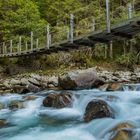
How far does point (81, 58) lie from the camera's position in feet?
75.2

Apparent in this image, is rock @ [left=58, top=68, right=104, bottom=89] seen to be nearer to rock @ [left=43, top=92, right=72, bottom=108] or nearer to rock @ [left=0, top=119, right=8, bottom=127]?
rock @ [left=43, top=92, right=72, bottom=108]

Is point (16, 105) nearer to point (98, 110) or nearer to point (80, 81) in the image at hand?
point (98, 110)

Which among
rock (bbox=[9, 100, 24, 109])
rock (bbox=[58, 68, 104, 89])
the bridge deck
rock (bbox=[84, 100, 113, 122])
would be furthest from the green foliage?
rock (bbox=[84, 100, 113, 122])

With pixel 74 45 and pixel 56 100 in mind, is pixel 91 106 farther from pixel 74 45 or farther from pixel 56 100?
pixel 74 45

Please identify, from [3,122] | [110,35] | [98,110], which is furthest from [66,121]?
[110,35]

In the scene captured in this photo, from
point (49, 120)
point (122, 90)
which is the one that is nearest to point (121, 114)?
point (49, 120)

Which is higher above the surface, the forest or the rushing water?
the forest

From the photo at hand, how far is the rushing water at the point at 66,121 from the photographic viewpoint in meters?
6.63

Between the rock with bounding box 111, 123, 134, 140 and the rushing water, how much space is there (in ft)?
0.37

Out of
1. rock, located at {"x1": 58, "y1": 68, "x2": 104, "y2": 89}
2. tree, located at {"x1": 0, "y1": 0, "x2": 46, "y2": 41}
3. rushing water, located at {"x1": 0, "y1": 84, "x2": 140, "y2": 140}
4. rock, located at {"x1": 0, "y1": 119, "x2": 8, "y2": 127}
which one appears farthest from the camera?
tree, located at {"x1": 0, "y1": 0, "x2": 46, "y2": 41}

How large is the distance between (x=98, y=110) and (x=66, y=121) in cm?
97

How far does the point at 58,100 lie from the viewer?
880 cm

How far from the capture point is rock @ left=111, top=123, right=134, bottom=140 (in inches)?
220

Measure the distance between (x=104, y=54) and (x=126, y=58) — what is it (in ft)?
5.83
